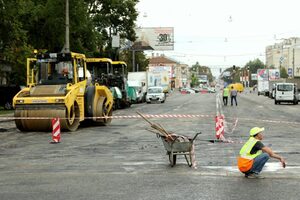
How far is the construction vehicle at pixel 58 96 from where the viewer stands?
64.4 ft

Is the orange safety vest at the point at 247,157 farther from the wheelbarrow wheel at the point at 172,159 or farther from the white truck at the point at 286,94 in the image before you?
the white truck at the point at 286,94

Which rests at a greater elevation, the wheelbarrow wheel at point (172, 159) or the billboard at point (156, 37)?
the billboard at point (156, 37)

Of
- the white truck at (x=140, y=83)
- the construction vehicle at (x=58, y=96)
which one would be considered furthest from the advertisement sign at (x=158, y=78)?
the construction vehicle at (x=58, y=96)

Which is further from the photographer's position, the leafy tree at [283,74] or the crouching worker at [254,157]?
the leafy tree at [283,74]

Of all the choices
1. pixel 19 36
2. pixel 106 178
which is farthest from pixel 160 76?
pixel 106 178

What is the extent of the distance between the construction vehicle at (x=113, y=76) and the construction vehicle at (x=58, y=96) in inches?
70.6

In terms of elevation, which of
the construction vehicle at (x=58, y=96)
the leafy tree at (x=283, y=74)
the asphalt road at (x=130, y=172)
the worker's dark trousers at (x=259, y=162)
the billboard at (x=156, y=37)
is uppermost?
the billboard at (x=156, y=37)

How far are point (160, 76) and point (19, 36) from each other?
4019cm

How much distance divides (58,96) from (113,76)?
13.0 m

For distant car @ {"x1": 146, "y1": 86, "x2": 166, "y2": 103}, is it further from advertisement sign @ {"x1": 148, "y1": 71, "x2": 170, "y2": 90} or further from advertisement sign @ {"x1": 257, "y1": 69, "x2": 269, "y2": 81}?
advertisement sign @ {"x1": 257, "y1": 69, "x2": 269, "y2": 81}

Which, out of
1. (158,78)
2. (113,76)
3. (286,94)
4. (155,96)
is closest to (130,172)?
(113,76)

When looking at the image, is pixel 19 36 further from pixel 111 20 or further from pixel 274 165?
pixel 274 165

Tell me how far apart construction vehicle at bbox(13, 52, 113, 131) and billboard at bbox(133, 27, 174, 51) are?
48220 millimetres

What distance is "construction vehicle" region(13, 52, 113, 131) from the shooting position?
1964 cm
